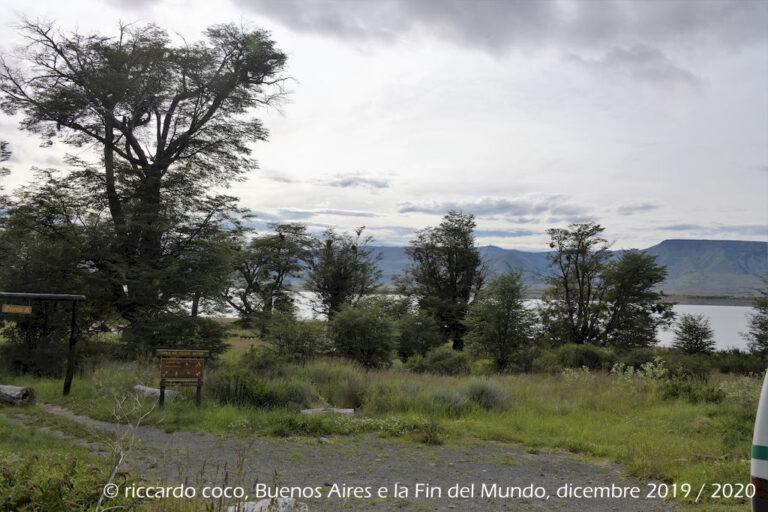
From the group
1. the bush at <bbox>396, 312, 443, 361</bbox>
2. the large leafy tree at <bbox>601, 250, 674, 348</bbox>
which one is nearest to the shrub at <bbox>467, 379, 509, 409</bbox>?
the bush at <bbox>396, 312, 443, 361</bbox>

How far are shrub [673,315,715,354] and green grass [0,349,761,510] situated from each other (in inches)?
820

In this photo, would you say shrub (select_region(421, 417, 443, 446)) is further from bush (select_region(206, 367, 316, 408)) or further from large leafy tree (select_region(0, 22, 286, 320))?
large leafy tree (select_region(0, 22, 286, 320))

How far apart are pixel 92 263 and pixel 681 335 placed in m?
32.7

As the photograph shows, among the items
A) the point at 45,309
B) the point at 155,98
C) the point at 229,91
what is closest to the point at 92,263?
the point at 45,309

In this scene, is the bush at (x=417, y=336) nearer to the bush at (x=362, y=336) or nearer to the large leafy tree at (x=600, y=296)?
the large leafy tree at (x=600, y=296)

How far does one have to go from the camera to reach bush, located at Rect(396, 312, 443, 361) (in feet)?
106

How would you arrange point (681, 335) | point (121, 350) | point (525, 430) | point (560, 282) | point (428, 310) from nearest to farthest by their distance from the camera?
point (525, 430)
point (121, 350)
point (681, 335)
point (560, 282)
point (428, 310)

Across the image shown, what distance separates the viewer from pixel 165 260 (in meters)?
21.1

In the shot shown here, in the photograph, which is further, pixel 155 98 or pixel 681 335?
pixel 681 335

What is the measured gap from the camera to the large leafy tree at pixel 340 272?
43.7 meters

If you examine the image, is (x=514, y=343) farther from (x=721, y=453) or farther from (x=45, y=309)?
(x=45, y=309)

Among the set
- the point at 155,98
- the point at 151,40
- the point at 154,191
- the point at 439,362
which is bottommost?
the point at 439,362

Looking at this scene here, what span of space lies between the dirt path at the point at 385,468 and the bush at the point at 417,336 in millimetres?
22967

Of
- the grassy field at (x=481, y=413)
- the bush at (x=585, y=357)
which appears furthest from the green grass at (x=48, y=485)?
the bush at (x=585, y=357)
